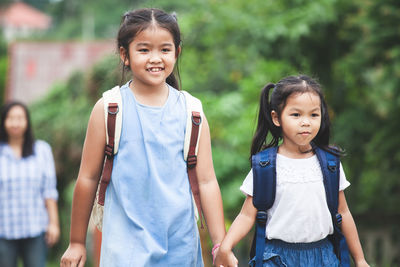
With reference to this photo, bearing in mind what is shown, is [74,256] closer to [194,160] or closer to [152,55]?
[194,160]

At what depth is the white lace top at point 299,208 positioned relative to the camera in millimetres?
2736

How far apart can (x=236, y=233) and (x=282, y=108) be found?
64 cm

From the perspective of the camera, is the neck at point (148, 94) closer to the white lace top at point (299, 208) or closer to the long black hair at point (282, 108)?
the long black hair at point (282, 108)

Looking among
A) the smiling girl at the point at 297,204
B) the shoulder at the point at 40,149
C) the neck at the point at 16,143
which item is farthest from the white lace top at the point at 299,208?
the neck at the point at 16,143

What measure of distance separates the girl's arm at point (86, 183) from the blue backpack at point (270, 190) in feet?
2.45

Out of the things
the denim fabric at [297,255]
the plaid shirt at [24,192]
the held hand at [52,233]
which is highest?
the denim fabric at [297,255]

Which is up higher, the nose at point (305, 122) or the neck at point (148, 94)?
the neck at point (148, 94)

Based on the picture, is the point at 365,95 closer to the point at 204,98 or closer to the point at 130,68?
the point at 204,98

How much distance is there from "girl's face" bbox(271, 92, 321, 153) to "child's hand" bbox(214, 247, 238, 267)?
0.61 meters

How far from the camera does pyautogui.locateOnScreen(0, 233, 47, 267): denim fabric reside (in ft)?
16.1

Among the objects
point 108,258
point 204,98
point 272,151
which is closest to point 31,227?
point 204,98

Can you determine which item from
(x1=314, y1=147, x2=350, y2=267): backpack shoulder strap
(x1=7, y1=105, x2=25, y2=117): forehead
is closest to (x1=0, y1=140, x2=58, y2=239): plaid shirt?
(x1=7, y1=105, x2=25, y2=117): forehead

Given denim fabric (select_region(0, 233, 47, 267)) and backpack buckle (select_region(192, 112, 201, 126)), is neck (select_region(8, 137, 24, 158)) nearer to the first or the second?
denim fabric (select_region(0, 233, 47, 267))

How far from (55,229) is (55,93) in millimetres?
7870
